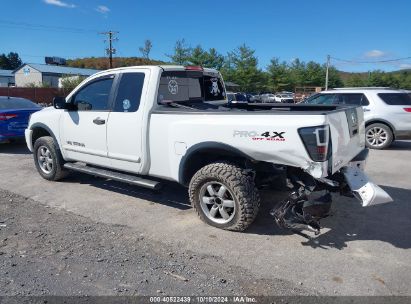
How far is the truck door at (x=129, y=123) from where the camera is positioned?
4953 millimetres

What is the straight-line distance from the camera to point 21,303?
3.05m

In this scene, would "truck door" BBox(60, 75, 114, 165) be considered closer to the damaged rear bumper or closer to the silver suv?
the damaged rear bumper

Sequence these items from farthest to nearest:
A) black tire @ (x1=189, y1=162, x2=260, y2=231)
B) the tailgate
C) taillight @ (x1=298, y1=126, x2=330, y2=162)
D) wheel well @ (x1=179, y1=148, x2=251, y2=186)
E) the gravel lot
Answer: wheel well @ (x1=179, y1=148, x2=251, y2=186) < black tire @ (x1=189, y1=162, x2=260, y2=231) < the tailgate < taillight @ (x1=298, y1=126, x2=330, y2=162) < the gravel lot

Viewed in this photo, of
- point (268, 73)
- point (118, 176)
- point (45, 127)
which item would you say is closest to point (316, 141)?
point (118, 176)

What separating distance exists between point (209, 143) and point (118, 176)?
5.54ft

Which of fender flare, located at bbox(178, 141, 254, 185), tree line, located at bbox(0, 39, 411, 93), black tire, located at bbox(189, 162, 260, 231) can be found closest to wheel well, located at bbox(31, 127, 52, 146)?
fender flare, located at bbox(178, 141, 254, 185)

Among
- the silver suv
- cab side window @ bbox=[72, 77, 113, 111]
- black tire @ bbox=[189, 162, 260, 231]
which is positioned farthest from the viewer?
the silver suv

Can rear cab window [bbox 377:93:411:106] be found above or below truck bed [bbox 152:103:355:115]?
above

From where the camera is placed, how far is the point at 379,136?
413 inches

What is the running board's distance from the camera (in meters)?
4.91

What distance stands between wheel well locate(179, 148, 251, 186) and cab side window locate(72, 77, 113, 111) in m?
1.62

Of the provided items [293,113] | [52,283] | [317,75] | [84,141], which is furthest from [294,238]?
[317,75]

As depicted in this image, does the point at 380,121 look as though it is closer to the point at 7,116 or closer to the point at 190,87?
the point at 190,87

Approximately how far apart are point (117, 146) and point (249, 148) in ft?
6.88
